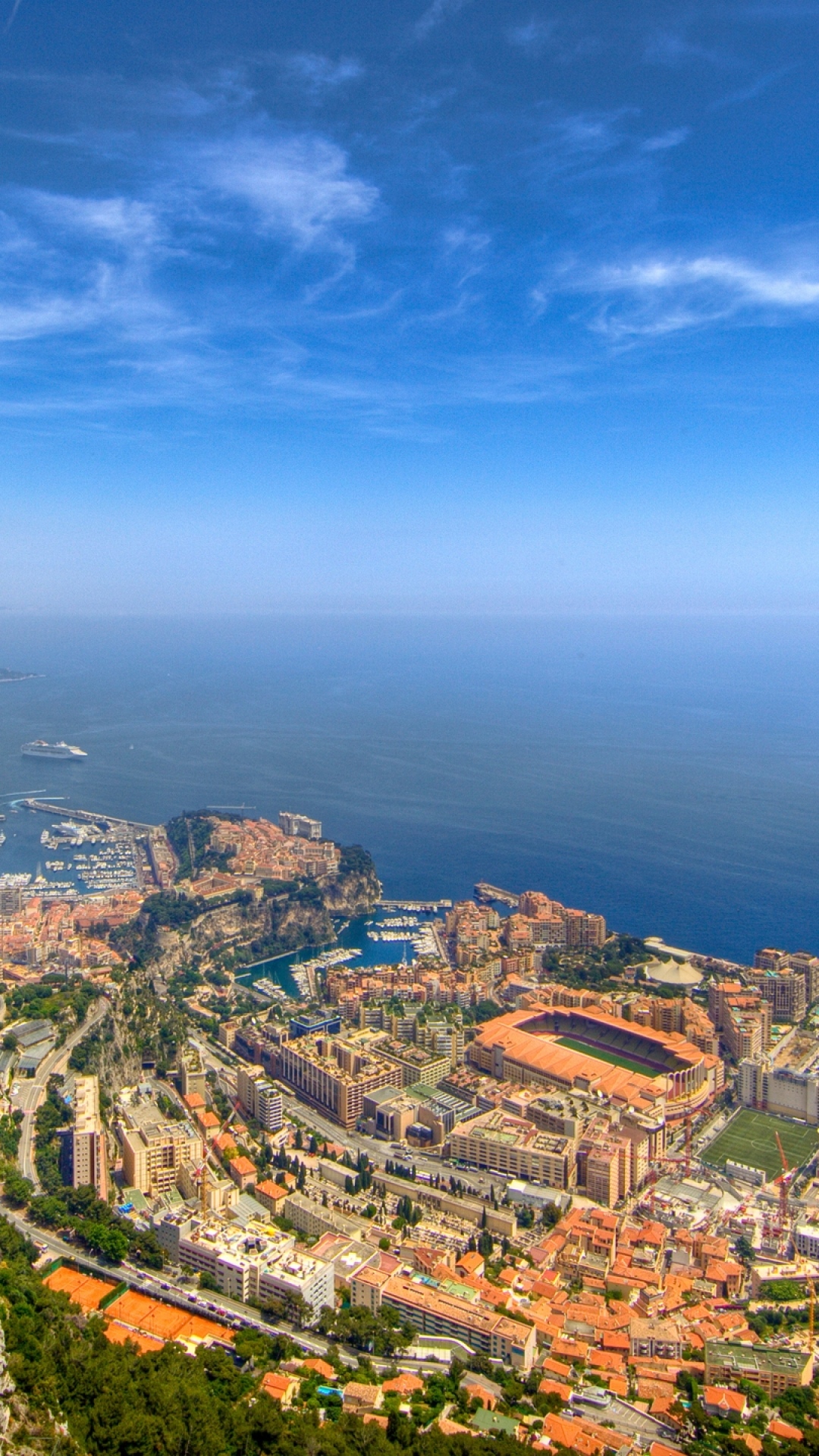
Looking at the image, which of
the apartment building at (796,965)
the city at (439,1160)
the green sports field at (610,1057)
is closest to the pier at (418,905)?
the city at (439,1160)

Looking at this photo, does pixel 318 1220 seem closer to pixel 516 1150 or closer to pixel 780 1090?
pixel 516 1150

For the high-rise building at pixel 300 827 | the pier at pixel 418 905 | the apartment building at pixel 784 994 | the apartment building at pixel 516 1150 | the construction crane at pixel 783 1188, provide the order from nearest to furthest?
the construction crane at pixel 783 1188 → the apartment building at pixel 516 1150 → the apartment building at pixel 784 994 → the pier at pixel 418 905 → the high-rise building at pixel 300 827

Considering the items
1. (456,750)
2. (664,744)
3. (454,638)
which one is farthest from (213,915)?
(454,638)

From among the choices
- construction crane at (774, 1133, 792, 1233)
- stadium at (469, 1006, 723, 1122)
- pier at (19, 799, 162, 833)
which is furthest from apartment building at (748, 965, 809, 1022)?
pier at (19, 799, 162, 833)

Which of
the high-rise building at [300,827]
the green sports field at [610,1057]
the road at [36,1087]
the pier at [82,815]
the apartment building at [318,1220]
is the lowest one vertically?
the apartment building at [318,1220]

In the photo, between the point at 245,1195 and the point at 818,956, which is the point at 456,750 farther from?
the point at 245,1195

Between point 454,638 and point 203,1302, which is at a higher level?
point 454,638

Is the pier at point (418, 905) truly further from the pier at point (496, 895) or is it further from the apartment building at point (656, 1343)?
the apartment building at point (656, 1343)
